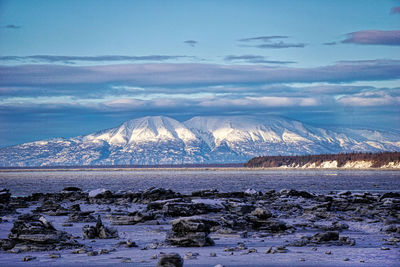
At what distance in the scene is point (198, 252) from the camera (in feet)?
68.0

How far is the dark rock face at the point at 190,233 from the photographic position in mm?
22188

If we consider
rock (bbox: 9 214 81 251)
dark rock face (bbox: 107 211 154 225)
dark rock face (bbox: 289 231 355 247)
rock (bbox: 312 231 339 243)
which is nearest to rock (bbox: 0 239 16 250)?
rock (bbox: 9 214 81 251)

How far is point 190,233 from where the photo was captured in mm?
23094

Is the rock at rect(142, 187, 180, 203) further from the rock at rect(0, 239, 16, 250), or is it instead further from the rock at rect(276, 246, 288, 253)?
the rock at rect(276, 246, 288, 253)

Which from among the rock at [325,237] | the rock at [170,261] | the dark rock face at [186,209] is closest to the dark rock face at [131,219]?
the dark rock face at [186,209]

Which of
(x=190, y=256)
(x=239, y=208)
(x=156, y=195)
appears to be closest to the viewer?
(x=190, y=256)

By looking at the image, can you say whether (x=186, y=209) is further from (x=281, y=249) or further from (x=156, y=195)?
(x=156, y=195)

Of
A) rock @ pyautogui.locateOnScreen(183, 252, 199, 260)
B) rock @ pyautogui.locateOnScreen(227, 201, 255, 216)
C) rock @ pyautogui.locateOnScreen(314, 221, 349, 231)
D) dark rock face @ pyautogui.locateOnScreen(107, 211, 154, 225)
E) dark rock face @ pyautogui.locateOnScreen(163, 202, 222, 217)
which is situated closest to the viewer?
rock @ pyautogui.locateOnScreen(183, 252, 199, 260)

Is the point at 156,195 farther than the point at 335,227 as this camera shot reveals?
Yes

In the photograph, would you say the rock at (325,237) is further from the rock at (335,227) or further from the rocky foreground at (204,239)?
the rock at (335,227)

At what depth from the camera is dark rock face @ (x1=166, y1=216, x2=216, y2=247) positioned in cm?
2219

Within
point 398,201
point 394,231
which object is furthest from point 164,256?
point 398,201

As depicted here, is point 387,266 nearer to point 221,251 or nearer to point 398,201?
point 221,251

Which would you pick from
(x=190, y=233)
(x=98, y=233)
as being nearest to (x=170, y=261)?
(x=190, y=233)
